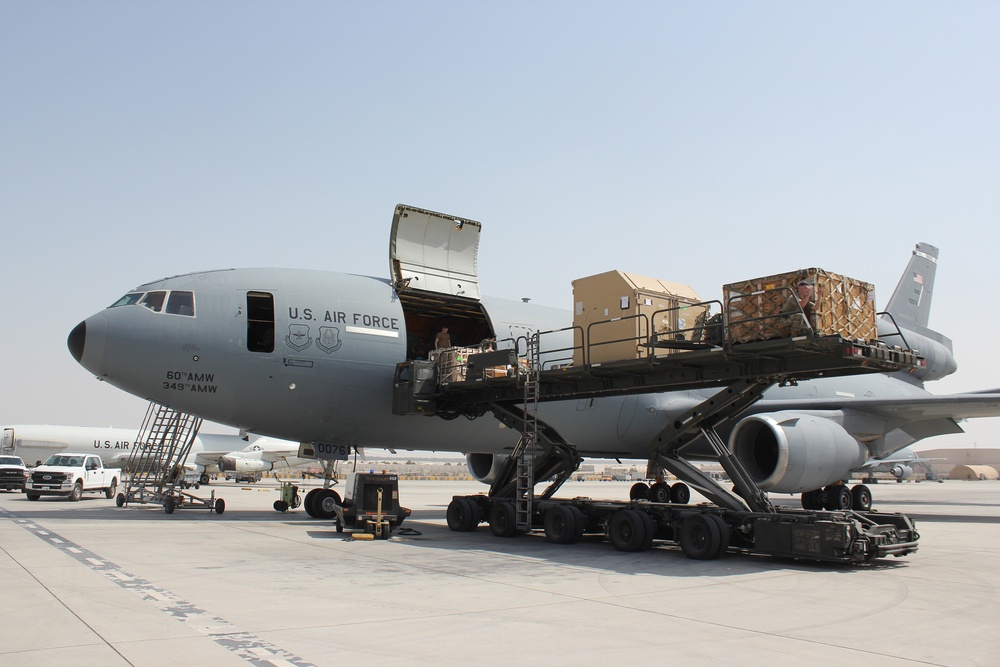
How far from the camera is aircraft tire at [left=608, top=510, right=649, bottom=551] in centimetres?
1183

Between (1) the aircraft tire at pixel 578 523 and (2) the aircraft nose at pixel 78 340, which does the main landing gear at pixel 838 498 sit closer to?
(1) the aircraft tire at pixel 578 523

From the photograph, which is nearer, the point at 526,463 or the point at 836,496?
the point at 526,463

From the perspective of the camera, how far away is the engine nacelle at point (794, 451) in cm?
1509

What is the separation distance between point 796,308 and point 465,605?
6.19 meters

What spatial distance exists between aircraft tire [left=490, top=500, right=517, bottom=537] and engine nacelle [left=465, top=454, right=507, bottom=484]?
624cm

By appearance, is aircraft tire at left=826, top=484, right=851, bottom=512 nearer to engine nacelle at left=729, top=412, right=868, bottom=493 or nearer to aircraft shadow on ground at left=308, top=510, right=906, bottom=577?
engine nacelle at left=729, top=412, right=868, bottom=493

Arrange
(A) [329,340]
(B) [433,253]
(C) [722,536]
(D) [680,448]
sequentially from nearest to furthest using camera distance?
(C) [722,536] → (D) [680,448] → (A) [329,340] → (B) [433,253]

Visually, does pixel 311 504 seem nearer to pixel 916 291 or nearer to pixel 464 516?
pixel 464 516

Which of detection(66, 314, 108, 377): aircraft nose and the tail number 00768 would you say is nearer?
detection(66, 314, 108, 377): aircraft nose

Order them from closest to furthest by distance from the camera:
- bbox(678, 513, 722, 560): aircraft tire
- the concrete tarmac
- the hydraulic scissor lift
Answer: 1. the concrete tarmac
2. the hydraulic scissor lift
3. bbox(678, 513, 722, 560): aircraft tire

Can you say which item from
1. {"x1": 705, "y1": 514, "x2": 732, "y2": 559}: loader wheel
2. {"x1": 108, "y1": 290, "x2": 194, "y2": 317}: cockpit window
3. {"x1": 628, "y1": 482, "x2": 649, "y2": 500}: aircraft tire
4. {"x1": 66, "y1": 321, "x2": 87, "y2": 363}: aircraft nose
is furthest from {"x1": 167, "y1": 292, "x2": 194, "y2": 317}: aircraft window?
{"x1": 628, "y1": 482, "x2": 649, "y2": 500}: aircraft tire

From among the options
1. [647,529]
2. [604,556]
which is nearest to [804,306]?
[647,529]

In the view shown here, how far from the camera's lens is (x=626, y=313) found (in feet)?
44.5

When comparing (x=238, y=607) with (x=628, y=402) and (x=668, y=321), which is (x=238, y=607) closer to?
(x=668, y=321)
